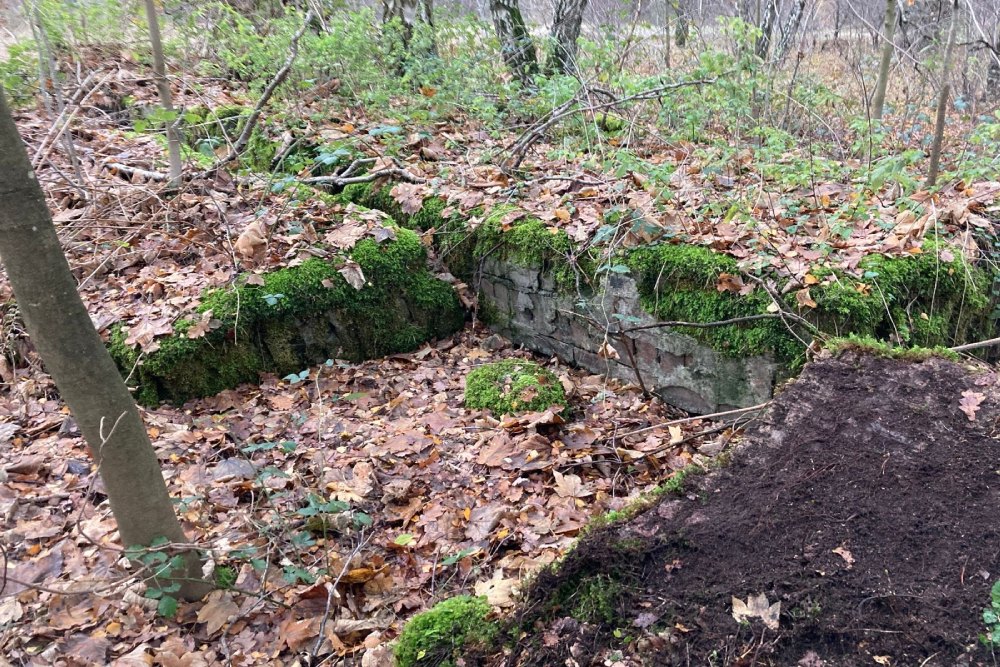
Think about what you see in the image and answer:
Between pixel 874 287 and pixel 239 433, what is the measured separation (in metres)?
3.97

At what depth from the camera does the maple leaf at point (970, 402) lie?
258 cm

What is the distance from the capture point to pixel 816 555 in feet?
6.71

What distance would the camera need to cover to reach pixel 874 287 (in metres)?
3.79

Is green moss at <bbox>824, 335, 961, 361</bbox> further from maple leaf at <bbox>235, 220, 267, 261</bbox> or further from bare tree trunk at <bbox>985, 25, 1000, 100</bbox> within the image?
bare tree trunk at <bbox>985, 25, 1000, 100</bbox>

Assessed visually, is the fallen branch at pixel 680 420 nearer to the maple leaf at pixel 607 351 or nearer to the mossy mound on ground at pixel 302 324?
the maple leaf at pixel 607 351

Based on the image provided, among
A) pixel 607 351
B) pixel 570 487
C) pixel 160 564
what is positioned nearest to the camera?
pixel 160 564

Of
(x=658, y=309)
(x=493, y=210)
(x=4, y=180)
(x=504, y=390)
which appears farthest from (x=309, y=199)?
(x=4, y=180)

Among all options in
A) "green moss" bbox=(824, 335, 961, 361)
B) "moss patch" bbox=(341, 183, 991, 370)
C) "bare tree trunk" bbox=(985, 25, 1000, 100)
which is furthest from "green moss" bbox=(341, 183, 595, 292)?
"bare tree trunk" bbox=(985, 25, 1000, 100)

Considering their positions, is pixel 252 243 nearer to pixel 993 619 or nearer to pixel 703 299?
pixel 703 299

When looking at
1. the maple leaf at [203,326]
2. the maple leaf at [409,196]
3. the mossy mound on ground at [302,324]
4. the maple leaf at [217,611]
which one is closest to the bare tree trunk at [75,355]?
the maple leaf at [217,611]

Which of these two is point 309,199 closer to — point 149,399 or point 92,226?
point 92,226

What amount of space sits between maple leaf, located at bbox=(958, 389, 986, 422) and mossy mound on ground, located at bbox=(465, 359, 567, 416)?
218 centimetres

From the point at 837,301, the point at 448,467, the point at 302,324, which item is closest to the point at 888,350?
the point at 837,301

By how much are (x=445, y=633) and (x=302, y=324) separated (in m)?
3.22
